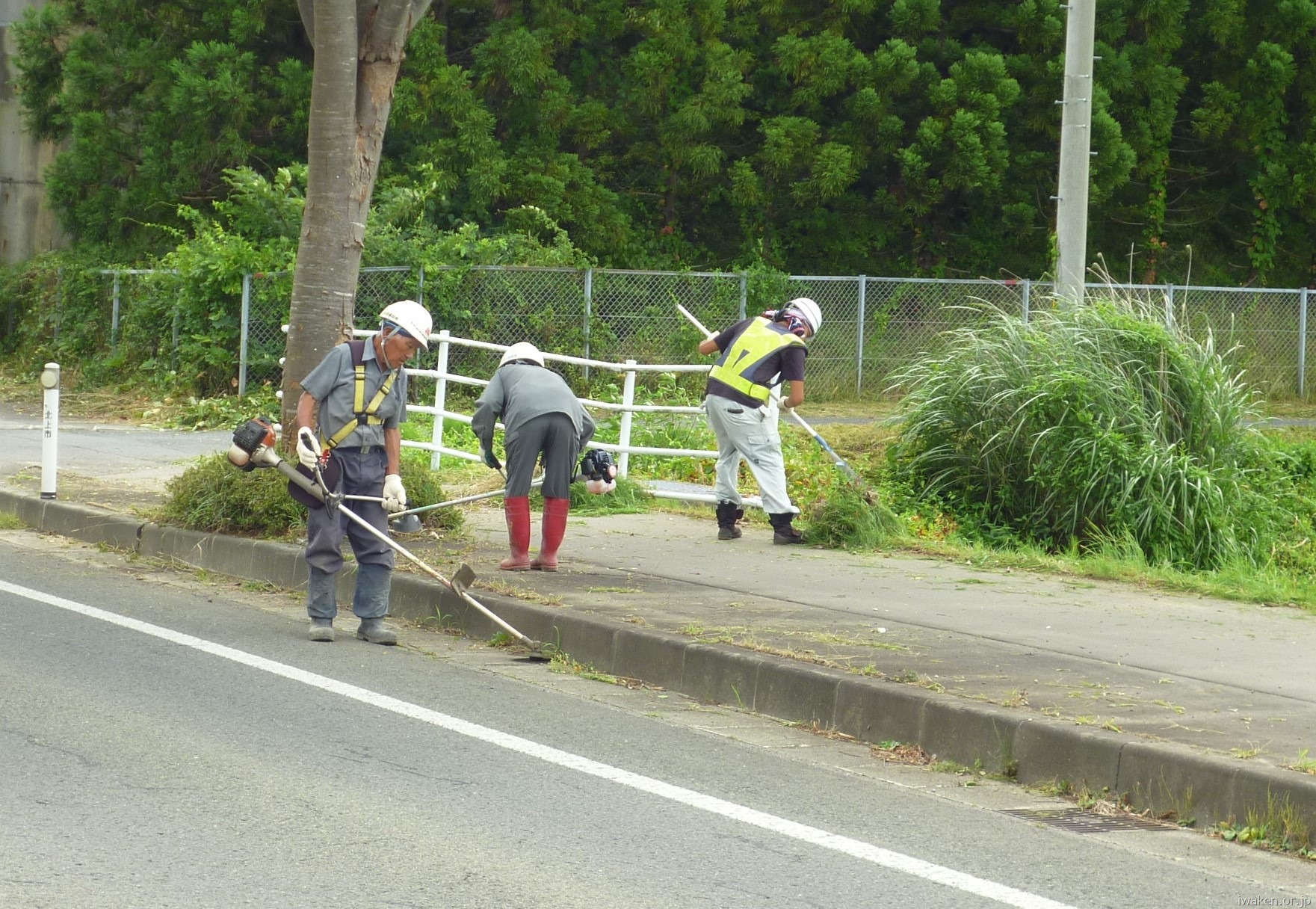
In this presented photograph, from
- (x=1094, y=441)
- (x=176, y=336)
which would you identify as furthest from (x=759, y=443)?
(x=176, y=336)

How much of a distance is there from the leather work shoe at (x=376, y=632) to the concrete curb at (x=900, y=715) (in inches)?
19.4

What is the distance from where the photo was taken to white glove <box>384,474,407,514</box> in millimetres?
8398

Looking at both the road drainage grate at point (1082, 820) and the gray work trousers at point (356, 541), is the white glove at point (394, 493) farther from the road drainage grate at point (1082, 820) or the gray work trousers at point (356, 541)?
the road drainage grate at point (1082, 820)

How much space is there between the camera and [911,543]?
11195mm

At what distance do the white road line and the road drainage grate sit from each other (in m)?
0.79

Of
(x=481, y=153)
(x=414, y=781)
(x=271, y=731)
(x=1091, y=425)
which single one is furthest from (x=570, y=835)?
(x=481, y=153)

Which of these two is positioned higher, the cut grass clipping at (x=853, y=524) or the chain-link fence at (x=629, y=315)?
the chain-link fence at (x=629, y=315)

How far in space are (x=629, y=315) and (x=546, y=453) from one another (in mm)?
12619

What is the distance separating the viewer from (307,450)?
838cm

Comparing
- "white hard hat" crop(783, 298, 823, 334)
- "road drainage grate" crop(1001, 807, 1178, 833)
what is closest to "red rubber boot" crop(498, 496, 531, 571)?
"white hard hat" crop(783, 298, 823, 334)

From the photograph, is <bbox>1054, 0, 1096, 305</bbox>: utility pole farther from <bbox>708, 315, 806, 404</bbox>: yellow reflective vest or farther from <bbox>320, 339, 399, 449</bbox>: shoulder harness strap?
<bbox>320, 339, 399, 449</bbox>: shoulder harness strap

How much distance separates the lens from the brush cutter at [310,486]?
8438mm

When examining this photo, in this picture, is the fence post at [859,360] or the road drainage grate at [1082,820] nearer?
the road drainage grate at [1082,820]

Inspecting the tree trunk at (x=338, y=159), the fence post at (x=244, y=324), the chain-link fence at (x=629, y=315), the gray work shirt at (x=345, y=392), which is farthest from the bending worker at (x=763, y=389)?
the fence post at (x=244, y=324)
